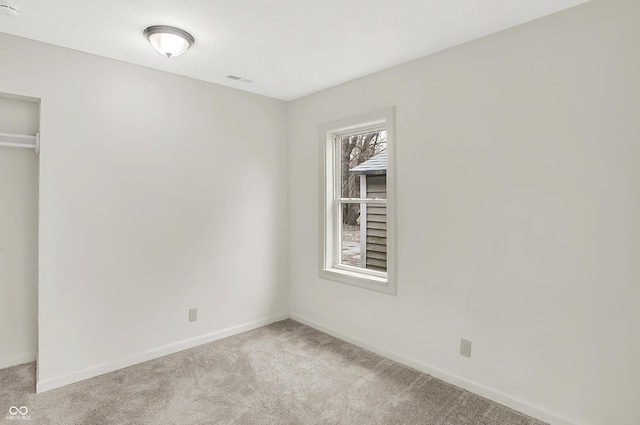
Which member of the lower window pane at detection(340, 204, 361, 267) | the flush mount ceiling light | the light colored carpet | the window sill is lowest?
the light colored carpet

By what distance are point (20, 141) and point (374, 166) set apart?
2877mm

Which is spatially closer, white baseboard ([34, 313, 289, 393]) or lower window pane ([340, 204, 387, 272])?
white baseboard ([34, 313, 289, 393])

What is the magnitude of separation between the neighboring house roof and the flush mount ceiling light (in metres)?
1.83

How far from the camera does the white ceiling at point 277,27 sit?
207cm

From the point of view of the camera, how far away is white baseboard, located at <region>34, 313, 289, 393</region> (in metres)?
2.61

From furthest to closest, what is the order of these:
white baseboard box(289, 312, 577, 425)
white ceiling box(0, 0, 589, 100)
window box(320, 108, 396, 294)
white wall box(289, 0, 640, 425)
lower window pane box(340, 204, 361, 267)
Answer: lower window pane box(340, 204, 361, 267)
window box(320, 108, 396, 294)
white baseboard box(289, 312, 577, 425)
white ceiling box(0, 0, 589, 100)
white wall box(289, 0, 640, 425)

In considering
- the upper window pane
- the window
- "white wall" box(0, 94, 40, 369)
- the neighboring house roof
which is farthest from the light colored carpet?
the neighboring house roof

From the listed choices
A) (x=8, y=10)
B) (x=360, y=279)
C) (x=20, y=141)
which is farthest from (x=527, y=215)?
(x=20, y=141)

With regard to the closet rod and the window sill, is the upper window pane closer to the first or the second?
the window sill

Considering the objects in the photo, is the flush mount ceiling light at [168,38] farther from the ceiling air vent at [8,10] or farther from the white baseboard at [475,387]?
the white baseboard at [475,387]

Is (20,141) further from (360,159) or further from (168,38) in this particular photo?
(360,159)

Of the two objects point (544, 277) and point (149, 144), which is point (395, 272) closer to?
point (544, 277)

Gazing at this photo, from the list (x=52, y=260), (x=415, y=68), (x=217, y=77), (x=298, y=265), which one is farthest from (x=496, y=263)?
(x=52, y=260)

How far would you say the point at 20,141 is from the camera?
269 cm
